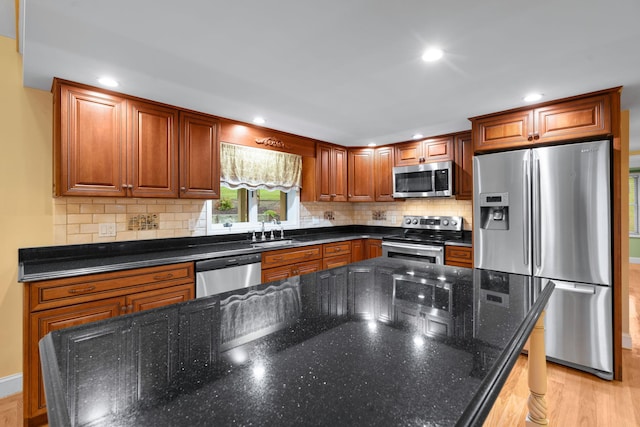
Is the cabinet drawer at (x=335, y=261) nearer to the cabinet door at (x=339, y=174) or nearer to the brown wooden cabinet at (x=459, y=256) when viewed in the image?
the cabinet door at (x=339, y=174)

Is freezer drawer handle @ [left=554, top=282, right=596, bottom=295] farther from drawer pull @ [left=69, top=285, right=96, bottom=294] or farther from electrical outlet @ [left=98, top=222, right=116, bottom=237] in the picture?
electrical outlet @ [left=98, top=222, right=116, bottom=237]

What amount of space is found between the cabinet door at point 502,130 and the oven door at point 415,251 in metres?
1.18

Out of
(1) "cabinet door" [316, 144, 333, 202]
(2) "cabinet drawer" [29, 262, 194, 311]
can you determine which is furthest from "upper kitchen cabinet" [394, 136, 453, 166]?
(2) "cabinet drawer" [29, 262, 194, 311]

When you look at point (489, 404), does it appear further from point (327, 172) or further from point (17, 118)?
point (327, 172)

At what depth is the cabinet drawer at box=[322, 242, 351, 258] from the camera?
3844 millimetres

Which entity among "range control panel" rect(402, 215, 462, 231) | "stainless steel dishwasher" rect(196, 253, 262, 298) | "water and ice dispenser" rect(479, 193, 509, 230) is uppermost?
"water and ice dispenser" rect(479, 193, 509, 230)

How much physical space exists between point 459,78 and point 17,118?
3244 mm

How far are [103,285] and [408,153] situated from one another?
3666 mm

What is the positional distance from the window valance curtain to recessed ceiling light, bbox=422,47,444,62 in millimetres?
2208

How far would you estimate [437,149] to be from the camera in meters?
3.96

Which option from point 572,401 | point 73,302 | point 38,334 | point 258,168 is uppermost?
point 258,168

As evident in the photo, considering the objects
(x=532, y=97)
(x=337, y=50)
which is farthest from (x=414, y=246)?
(x=337, y=50)

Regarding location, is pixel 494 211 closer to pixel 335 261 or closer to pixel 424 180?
pixel 424 180

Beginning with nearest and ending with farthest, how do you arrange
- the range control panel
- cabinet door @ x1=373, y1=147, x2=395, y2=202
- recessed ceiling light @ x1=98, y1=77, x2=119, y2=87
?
recessed ceiling light @ x1=98, y1=77, x2=119, y2=87, the range control panel, cabinet door @ x1=373, y1=147, x2=395, y2=202
